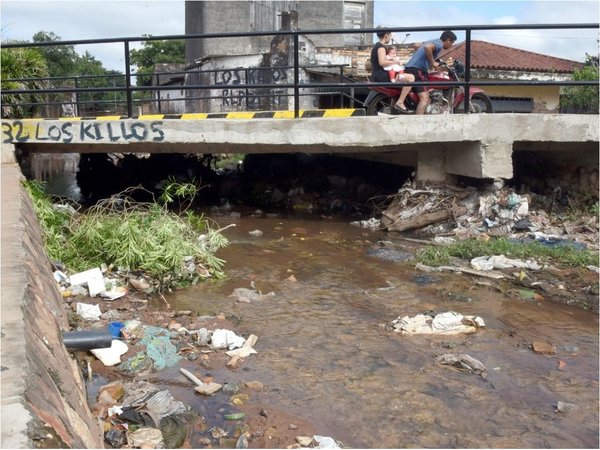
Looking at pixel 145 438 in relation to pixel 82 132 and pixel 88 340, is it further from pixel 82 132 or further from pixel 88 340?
pixel 82 132

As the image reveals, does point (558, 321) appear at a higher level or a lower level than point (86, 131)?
lower

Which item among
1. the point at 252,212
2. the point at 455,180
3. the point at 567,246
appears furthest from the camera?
the point at 252,212

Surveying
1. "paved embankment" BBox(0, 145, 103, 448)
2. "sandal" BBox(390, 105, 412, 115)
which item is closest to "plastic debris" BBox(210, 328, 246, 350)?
"paved embankment" BBox(0, 145, 103, 448)

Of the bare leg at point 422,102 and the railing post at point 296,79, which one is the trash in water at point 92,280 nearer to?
the railing post at point 296,79

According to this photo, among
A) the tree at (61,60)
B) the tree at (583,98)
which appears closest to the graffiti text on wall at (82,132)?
the tree at (583,98)

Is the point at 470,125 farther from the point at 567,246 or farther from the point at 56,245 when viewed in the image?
the point at 56,245

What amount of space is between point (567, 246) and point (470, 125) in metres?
2.14

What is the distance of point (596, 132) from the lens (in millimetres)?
8305

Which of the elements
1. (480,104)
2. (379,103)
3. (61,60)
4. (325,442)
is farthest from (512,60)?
(61,60)

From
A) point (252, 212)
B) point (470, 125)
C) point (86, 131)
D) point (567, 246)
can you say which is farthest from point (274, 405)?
point (252, 212)

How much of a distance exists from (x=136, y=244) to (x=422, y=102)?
4.47 metres

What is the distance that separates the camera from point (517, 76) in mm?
18359

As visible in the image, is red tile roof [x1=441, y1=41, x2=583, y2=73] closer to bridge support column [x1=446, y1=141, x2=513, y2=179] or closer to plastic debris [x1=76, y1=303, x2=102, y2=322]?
bridge support column [x1=446, y1=141, x2=513, y2=179]

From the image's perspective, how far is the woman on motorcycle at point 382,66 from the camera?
8.30 meters
